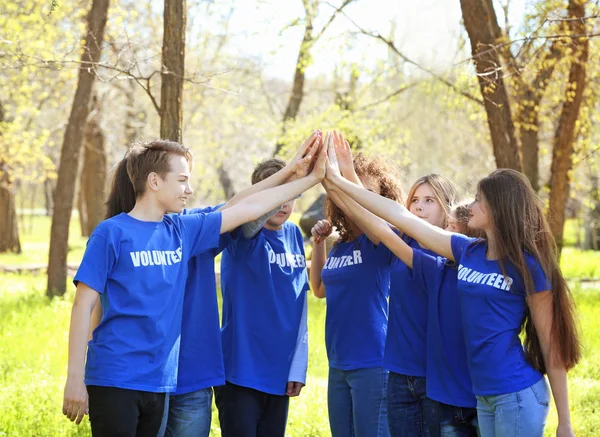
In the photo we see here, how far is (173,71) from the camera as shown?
19.1 feet

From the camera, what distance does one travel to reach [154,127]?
26938 mm

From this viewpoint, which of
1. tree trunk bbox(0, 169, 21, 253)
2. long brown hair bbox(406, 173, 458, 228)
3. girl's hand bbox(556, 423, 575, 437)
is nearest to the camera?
girl's hand bbox(556, 423, 575, 437)

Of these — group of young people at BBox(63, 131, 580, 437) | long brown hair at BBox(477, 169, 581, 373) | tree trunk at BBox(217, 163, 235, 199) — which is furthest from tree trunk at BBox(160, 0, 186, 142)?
tree trunk at BBox(217, 163, 235, 199)

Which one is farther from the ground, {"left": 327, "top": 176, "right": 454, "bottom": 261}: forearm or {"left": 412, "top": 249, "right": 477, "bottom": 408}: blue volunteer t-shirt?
{"left": 327, "top": 176, "right": 454, "bottom": 261}: forearm

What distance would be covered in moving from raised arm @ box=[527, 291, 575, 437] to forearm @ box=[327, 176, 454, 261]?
464mm

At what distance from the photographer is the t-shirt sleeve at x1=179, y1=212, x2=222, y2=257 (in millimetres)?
3670

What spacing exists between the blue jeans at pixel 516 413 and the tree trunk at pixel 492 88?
4592mm

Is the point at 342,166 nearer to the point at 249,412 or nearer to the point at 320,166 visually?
the point at 320,166

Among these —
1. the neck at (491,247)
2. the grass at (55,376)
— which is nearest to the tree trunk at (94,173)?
the grass at (55,376)

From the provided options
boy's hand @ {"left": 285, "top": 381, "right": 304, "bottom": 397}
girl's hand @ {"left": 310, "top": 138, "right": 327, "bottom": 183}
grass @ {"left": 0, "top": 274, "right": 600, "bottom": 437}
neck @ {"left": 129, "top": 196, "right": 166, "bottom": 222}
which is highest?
girl's hand @ {"left": 310, "top": 138, "right": 327, "bottom": 183}

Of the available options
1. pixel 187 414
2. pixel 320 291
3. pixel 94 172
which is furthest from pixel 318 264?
pixel 94 172

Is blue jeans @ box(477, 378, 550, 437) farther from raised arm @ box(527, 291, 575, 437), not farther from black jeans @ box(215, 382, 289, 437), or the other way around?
black jeans @ box(215, 382, 289, 437)

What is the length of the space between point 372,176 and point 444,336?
1.07 metres

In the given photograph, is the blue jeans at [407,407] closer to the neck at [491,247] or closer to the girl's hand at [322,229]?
the neck at [491,247]
